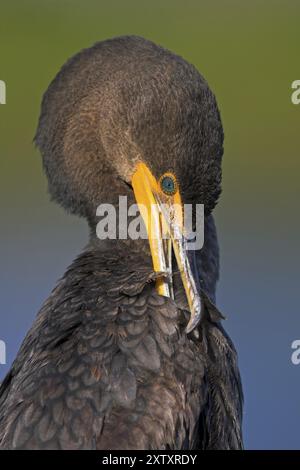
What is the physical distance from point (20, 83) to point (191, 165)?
556 cm

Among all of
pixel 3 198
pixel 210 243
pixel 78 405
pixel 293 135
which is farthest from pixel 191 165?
pixel 293 135

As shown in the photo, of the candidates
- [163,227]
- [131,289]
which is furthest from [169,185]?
[131,289]

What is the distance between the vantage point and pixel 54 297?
469cm

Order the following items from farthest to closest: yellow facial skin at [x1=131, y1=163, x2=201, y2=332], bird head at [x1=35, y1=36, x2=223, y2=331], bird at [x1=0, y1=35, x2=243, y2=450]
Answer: bird head at [x1=35, y1=36, x2=223, y2=331] < yellow facial skin at [x1=131, y1=163, x2=201, y2=332] < bird at [x1=0, y1=35, x2=243, y2=450]

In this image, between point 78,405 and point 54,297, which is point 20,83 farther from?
point 78,405

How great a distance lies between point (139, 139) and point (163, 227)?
1.17ft

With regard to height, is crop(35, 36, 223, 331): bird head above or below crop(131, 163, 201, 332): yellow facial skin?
above

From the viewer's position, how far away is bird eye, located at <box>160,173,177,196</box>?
463cm

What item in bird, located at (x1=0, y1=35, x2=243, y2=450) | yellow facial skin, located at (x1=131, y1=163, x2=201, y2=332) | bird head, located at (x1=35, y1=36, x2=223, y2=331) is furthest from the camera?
bird head, located at (x1=35, y1=36, x2=223, y2=331)

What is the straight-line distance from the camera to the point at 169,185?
183 inches

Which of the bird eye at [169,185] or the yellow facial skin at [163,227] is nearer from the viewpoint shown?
the yellow facial skin at [163,227]

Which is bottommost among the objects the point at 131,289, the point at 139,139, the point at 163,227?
the point at 131,289

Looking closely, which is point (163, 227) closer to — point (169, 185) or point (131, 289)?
point (169, 185)

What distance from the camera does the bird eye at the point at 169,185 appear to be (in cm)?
463
